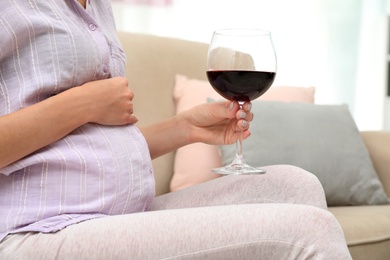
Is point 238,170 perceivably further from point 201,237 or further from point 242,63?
point 201,237

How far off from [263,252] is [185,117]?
1.87 ft

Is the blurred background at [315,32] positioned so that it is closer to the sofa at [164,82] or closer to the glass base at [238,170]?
the sofa at [164,82]

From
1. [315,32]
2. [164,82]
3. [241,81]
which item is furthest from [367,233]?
[315,32]

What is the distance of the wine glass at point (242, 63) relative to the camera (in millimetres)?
1288

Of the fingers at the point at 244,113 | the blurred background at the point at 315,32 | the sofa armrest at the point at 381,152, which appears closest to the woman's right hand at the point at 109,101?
the fingers at the point at 244,113

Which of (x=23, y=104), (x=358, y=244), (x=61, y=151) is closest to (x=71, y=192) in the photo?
(x=61, y=151)

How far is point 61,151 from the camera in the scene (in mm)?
1136

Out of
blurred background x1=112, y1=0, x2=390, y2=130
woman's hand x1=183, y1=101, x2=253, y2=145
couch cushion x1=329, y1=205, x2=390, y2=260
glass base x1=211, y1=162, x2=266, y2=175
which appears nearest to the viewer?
glass base x1=211, y1=162, x2=266, y2=175

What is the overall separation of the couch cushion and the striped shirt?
71cm

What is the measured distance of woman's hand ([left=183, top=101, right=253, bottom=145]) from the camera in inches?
54.3

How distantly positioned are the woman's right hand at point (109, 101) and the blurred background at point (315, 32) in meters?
2.10

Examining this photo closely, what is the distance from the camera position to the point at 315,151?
6.83ft

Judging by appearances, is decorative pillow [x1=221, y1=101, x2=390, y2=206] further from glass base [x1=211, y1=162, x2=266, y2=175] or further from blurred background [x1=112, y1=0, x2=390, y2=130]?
blurred background [x1=112, y1=0, x2=390, y2=130]

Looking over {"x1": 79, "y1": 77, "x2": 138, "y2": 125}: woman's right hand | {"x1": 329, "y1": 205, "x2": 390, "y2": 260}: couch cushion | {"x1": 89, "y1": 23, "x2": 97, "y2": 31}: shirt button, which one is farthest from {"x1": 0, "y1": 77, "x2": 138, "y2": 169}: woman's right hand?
{"x1": 329, "y1": 205, "x2": 390, "y2": 260}: couch cushion
